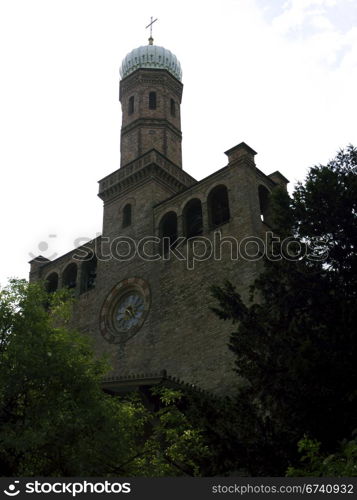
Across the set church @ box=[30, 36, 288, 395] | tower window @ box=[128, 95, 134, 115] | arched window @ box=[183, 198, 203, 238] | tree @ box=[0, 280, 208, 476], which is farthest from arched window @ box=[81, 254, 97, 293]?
tree @ box=[0, 280, 208, 476]

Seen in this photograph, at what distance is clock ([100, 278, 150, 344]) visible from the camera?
2169cm

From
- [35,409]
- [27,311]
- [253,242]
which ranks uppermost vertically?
[253,242]

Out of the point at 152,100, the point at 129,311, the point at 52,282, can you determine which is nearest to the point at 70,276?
the point at 52,282

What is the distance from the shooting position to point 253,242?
760 inches

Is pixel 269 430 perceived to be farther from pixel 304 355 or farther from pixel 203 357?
pixel 203 357

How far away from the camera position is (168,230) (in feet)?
78.3

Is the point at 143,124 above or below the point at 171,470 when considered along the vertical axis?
above

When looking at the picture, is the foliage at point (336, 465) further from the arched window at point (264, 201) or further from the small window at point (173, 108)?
the small window at point (173, 108)

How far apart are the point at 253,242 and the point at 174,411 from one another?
869cm

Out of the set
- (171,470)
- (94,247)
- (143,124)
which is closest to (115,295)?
(94,247)

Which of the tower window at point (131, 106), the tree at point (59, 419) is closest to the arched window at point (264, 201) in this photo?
the tower window at point (131, 106)

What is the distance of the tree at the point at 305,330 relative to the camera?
1008 cm

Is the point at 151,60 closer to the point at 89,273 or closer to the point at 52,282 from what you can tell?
the point at 89,273

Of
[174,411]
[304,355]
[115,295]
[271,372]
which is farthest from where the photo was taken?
[115,295]
